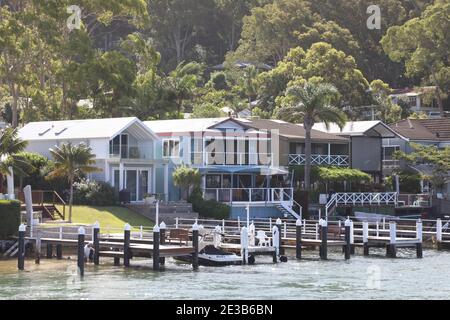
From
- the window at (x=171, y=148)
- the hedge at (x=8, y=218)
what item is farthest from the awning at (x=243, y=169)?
the hedge at (x=8, y=218)

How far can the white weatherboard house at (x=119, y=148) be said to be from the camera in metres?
69.3

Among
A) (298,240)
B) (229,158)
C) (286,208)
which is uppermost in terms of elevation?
(229,158)

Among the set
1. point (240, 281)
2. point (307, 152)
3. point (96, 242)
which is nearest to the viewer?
point (240, 281)

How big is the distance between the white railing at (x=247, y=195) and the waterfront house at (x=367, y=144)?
1109cm

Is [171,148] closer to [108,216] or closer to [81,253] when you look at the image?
[108,216]

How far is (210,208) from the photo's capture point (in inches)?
2699

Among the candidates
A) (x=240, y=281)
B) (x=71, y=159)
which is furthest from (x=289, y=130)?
(x=240, y=281)

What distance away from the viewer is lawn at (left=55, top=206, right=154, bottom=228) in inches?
2421

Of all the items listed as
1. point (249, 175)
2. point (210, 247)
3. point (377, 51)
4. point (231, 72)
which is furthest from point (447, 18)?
point (210, 247)

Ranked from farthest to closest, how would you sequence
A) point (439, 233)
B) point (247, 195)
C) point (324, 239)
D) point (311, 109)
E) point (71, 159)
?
point (311, 109) < point (247, 195) < point (71, 159) < point (439, 233) < point (324, 239)

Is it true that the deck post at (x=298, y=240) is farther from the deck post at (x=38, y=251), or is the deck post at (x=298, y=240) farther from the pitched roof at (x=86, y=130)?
the pitched roof at (x=86, y=130)

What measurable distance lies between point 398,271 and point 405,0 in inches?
3374

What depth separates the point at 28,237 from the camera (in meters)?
52.5

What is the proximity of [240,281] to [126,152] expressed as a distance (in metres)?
27.4
